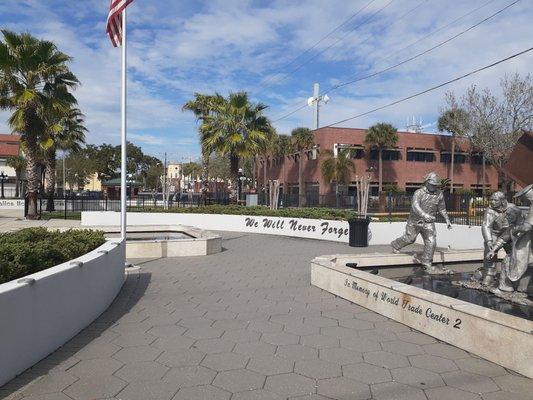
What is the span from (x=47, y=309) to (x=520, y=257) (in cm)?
597

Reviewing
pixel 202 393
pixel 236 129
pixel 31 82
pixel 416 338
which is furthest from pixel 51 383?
pixel 236 129

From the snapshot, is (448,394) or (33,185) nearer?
(448,394)

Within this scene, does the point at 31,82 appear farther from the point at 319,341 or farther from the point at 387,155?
the point at 387,155

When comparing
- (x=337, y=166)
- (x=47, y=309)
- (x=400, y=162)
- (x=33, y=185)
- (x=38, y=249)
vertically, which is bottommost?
(x=47, y=309)

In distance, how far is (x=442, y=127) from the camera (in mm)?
46688

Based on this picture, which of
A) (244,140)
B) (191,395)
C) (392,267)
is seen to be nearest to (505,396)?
(191,395)

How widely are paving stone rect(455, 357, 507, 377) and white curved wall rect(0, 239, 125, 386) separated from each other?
4176mm

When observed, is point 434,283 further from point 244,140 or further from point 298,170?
point 298,170

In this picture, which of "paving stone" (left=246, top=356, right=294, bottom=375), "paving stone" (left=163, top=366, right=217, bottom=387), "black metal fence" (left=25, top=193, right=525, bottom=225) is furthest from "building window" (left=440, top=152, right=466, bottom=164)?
"paving stone" (left=163, top=366, right=217, bottom=387)

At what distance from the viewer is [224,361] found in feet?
14.8

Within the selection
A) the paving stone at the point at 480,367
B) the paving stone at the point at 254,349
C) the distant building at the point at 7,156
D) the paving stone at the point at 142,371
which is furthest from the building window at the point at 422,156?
the distant building at the point at 7,156

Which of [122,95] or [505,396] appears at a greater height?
[122,95]

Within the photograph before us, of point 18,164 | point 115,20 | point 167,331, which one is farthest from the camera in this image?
point 18,164

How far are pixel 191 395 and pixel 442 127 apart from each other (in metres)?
47.9
